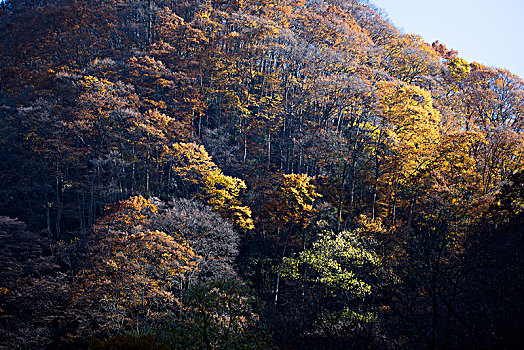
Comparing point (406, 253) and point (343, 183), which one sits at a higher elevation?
point (343, 183)

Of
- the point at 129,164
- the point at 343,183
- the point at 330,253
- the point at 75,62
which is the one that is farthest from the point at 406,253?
the point at 75,62

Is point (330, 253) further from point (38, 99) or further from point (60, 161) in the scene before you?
point (38, 99)

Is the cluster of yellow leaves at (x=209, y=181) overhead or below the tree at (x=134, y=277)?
overhead

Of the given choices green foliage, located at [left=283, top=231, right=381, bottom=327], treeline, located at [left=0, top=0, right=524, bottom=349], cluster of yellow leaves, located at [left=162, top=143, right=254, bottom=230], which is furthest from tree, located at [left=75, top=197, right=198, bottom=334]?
green foliage, located at [left=283, top=231, right=381, bottom=327]

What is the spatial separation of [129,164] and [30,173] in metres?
12.6

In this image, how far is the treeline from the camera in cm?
1677

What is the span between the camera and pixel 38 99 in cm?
3694

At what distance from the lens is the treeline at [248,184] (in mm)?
16766

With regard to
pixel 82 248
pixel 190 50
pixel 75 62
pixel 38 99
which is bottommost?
pixel 82 248

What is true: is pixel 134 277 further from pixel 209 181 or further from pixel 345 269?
pixel 345 269

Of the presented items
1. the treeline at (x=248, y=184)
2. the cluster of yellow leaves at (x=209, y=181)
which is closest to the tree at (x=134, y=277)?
the treeline at (x=248, y=184)

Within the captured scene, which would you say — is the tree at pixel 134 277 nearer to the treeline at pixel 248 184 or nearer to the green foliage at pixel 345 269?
the treeline at pixel 248 184

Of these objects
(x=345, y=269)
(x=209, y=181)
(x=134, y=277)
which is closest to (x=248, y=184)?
(x=209, y=181)

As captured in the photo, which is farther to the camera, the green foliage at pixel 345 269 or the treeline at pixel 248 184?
the green foliage at pixel 345 269
